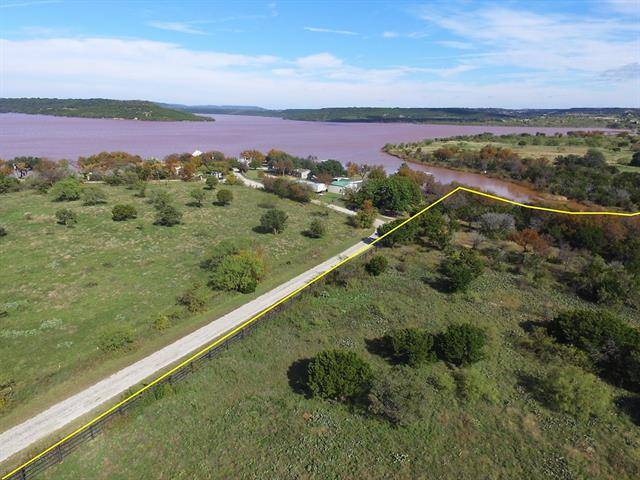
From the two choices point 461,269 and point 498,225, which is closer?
point 461,269

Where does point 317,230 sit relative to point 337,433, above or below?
above

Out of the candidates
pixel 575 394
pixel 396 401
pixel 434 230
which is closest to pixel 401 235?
pixel 434 230

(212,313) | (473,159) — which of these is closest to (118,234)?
(212,313)

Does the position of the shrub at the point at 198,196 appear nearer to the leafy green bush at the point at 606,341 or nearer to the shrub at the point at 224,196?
the shrub at the point at 224,196

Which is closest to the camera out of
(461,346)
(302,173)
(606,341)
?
(461,346)

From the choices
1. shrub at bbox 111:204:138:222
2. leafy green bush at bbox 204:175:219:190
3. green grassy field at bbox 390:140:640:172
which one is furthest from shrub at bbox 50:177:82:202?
green grassy field at bbox 390:140:640:172

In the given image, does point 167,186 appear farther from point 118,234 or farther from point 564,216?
point 564,216

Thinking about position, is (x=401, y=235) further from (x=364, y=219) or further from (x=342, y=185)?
(x=342, y=185)
